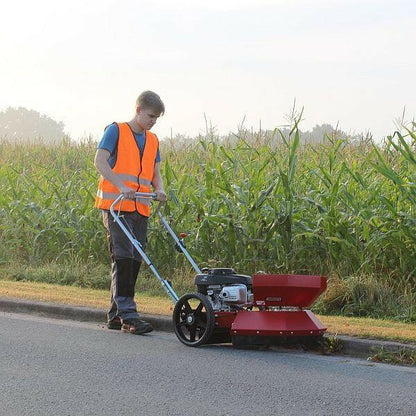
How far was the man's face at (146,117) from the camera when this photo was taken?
29.6ft

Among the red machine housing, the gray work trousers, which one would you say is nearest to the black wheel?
the red machine housing

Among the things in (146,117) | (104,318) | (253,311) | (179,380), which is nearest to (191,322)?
(253,311)

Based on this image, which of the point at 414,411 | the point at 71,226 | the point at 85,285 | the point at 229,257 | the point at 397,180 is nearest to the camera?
the point at 414,411

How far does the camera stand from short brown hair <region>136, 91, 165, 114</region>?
29.5 feet

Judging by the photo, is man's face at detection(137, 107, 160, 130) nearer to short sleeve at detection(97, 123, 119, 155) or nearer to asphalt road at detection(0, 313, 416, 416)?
short sleeve at detection(97, 123, 119, 155)

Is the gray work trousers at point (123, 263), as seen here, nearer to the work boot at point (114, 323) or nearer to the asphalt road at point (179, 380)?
the work boot at point (114, 323)

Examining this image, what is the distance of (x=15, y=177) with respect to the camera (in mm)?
17500

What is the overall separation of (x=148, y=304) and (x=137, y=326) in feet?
5.54

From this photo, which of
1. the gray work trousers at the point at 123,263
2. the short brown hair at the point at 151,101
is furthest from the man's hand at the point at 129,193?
the short brown hair at the point at 151,101

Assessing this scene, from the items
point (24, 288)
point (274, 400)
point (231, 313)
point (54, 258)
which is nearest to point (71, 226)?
point (54, 258)

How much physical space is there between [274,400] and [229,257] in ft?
20.0

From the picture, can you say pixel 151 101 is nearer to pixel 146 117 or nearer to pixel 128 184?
pixel 146 117

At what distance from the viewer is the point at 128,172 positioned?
921 cm

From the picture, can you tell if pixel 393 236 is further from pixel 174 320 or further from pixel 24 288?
pixel 24 288
